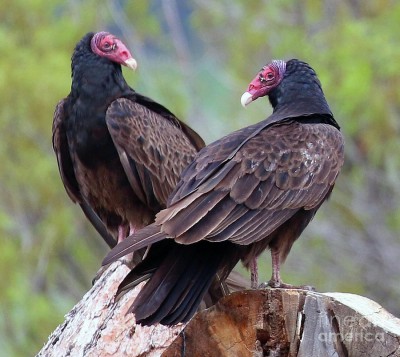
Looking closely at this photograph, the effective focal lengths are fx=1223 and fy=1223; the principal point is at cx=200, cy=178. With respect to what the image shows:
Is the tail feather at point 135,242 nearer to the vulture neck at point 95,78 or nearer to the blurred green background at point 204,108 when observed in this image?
the vulture neck at point 95,78

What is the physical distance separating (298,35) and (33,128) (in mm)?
3111

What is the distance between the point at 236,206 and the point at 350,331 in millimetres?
817

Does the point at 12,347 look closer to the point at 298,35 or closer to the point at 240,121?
the point at 240,121

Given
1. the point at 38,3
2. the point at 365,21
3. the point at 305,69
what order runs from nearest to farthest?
1. the point at 305,69
2. the point at 365,21
3. the point at 38,3

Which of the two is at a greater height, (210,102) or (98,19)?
(98,19)

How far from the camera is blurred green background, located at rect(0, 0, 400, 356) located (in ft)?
41.5

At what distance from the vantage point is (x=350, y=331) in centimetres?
460

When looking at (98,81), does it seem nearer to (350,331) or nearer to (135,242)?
(135,242)

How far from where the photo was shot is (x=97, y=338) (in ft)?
18.4

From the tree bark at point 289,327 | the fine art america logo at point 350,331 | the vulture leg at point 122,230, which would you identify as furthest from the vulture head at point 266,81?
the fine art america logo at point 350,331

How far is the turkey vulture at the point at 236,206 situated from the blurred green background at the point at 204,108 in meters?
6.38

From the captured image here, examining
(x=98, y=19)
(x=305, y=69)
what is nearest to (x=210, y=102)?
(x=98, y=19)

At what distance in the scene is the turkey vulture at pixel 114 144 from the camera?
676cm

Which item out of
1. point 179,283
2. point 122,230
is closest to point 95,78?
point 122,230
